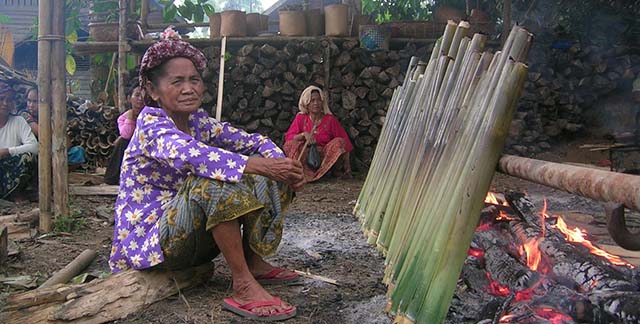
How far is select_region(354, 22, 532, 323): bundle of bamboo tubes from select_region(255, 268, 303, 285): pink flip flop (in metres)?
0.53

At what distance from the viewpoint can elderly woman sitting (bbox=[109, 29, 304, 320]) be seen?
9.10 feet

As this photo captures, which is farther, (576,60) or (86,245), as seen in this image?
(576,60)

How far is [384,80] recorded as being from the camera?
8836 mm

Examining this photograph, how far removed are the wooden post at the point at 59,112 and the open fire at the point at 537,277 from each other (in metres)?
3.39

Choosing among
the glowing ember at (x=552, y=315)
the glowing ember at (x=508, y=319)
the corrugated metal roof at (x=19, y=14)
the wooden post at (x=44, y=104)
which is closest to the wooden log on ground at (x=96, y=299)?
the glowing ember at (x=508, y=319)

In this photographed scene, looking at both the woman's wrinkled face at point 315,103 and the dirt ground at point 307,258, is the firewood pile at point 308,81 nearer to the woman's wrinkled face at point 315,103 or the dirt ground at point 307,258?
the woman's wrinkled face at point 315,103

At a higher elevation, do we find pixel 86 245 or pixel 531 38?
pixel 531 38

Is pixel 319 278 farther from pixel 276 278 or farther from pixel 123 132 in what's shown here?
pixel 123 132

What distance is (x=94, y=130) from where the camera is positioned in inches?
384

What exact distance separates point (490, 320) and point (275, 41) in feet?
23.2

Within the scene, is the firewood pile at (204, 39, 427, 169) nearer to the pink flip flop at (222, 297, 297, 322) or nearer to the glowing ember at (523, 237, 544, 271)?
the glowing ember at (523, 237, 544, 271)

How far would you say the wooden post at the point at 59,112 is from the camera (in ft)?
15.4

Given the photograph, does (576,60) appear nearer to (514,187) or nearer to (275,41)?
(514,187)

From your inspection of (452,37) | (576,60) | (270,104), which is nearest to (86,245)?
(452,37)
